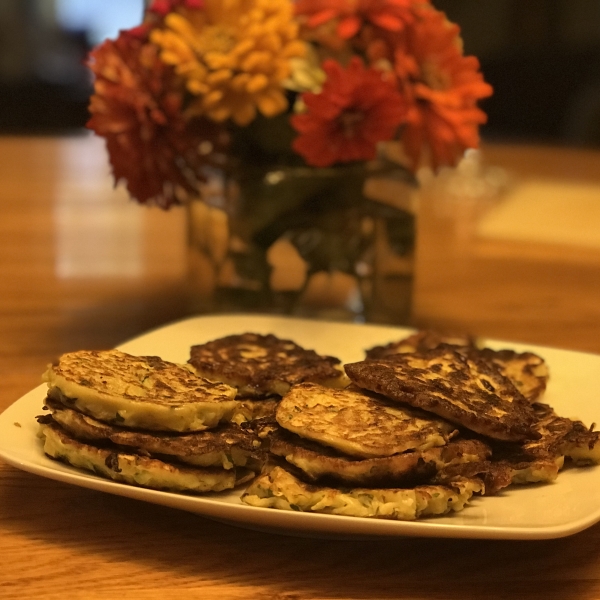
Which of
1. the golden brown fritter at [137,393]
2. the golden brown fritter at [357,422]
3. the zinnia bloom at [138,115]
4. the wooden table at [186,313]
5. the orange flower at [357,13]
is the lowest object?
the wooden table at [186,313]

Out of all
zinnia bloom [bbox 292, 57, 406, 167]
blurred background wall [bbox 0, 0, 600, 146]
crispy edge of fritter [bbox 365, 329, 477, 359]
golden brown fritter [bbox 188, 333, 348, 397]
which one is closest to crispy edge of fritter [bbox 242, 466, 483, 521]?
golden brown fritter [bbox 188, 333, 348, 397]

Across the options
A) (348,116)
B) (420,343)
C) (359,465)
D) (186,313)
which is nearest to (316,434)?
(359,465)

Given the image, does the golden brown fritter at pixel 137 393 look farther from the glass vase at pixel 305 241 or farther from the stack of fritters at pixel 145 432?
the glass vase at pixel 305 241

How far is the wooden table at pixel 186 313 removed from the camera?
809 mm

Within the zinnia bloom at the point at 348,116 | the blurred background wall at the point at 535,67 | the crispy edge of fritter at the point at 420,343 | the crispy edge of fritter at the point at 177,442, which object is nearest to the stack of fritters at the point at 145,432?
the crispy edge of fritter at the point at 177,442

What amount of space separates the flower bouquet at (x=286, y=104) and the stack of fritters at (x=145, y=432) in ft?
1.76

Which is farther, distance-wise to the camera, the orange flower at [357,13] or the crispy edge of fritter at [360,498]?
the orange flower at [357,13]

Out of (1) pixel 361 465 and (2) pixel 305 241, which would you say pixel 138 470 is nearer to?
(1) pixel 361 465

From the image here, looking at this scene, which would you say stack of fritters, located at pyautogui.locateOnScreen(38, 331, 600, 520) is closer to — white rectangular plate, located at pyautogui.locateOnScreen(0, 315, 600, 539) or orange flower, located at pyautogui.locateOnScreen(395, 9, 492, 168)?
white rectangular plate, located at pyautogui.locateOnScreen(0, 315, 600, 539)

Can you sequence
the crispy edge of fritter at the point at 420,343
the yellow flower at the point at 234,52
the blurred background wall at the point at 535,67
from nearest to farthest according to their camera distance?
the crispy edge of fritter at the point at 420,343 < the yellow flower at the point at 234,52 < the blurred background wall at the point at 535,67

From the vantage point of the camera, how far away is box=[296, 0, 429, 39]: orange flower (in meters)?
1.35

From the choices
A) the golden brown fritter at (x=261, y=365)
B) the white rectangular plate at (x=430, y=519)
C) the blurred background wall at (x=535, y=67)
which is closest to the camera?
the white rectangular plate at (x=430, y=519)

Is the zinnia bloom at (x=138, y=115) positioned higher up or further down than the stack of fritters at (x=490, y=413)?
higher up

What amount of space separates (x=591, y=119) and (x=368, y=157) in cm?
415
